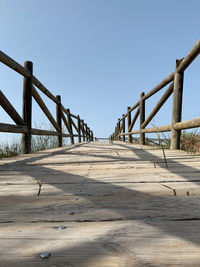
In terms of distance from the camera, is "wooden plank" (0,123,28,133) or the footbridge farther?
"wooden plank" (0,123,28,133)

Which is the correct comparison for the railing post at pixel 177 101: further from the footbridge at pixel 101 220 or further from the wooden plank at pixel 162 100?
the footbridge at pixel 101 220

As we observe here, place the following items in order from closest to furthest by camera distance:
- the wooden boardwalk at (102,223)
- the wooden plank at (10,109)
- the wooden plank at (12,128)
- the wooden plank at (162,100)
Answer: the wooden boardwalk at (102,223) → the wooden plank at (12,128) → the wooden plank at (10,109) → the wooden plank at (162,100)

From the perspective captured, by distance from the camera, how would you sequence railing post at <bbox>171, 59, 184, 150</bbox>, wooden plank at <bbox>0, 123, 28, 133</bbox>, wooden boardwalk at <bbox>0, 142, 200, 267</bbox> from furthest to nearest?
railing post at <bbox>171, 59, 184, 150</bbox> < wooden plank at <bbox>0, 123, 28, 133</bbox> < wooden boardwalk at <bbox>0, 142, 200, 267</bbox>

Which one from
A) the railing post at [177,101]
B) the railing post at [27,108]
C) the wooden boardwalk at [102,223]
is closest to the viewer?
the wooden boardwalk at [102,223]

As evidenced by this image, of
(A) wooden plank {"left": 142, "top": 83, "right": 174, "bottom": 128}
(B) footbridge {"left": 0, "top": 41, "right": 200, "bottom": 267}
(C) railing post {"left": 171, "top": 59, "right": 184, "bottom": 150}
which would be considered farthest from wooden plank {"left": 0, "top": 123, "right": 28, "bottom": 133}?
(A) wooden plank {"left": 142, "top": 83, "right": 174, "bottom": 128}

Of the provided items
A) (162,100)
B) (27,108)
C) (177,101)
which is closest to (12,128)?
(27,108)

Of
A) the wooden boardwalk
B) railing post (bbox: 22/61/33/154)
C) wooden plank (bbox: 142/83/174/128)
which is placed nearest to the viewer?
the wooden boardwalk

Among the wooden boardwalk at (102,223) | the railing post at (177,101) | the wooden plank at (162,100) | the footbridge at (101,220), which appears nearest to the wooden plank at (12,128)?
the footbridge at (101,220)

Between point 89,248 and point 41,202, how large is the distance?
1.17ft

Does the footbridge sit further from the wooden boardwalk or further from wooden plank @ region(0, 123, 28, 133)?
wooden plank @ region(0, 123, 28, 133)

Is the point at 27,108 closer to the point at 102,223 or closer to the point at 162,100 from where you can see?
the point at 162,100

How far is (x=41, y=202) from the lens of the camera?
74cm

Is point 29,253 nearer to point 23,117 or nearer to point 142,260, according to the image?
point 142,260

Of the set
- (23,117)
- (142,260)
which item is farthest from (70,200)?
(23,117)
